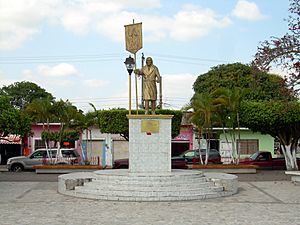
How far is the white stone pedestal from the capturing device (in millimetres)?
15898

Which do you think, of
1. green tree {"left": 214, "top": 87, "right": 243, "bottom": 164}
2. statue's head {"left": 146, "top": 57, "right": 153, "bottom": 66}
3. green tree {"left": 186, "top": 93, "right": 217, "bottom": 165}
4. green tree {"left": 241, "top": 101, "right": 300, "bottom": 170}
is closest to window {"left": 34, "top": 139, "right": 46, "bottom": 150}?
green tree {"left": 186, "top": 93, "right": 217, "bottom": 165}

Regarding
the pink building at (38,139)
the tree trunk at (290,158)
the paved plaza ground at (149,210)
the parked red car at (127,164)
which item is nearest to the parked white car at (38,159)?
the parked red car at (127,164)

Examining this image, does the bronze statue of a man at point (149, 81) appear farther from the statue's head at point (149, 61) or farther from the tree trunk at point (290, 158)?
the tree trunk at point (290, 158)

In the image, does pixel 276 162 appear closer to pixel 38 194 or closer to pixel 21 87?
pixel 38 194

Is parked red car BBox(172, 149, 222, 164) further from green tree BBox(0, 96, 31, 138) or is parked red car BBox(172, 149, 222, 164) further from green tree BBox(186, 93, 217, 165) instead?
green tree BBox(0, 96, 31, 138)

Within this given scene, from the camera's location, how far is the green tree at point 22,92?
186 feet

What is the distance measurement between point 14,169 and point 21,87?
2972cm

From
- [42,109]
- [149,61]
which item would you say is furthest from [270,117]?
[42,109]

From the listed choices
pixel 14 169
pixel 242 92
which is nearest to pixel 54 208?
pixel 242 92

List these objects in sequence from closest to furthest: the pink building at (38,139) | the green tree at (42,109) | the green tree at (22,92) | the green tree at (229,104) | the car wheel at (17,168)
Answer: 1. the green tree at (229,104)
2. the green tree at (42,109)
3. the car wheel at (17,168)
4. the pink building at (38,139)
5. the green tree at (22,92)

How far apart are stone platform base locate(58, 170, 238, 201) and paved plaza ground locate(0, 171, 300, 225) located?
468 mm

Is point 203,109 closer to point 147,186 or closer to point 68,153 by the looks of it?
point 68,153

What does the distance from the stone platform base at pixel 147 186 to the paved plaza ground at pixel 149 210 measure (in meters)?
0.47

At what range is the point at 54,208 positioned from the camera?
476 inches
